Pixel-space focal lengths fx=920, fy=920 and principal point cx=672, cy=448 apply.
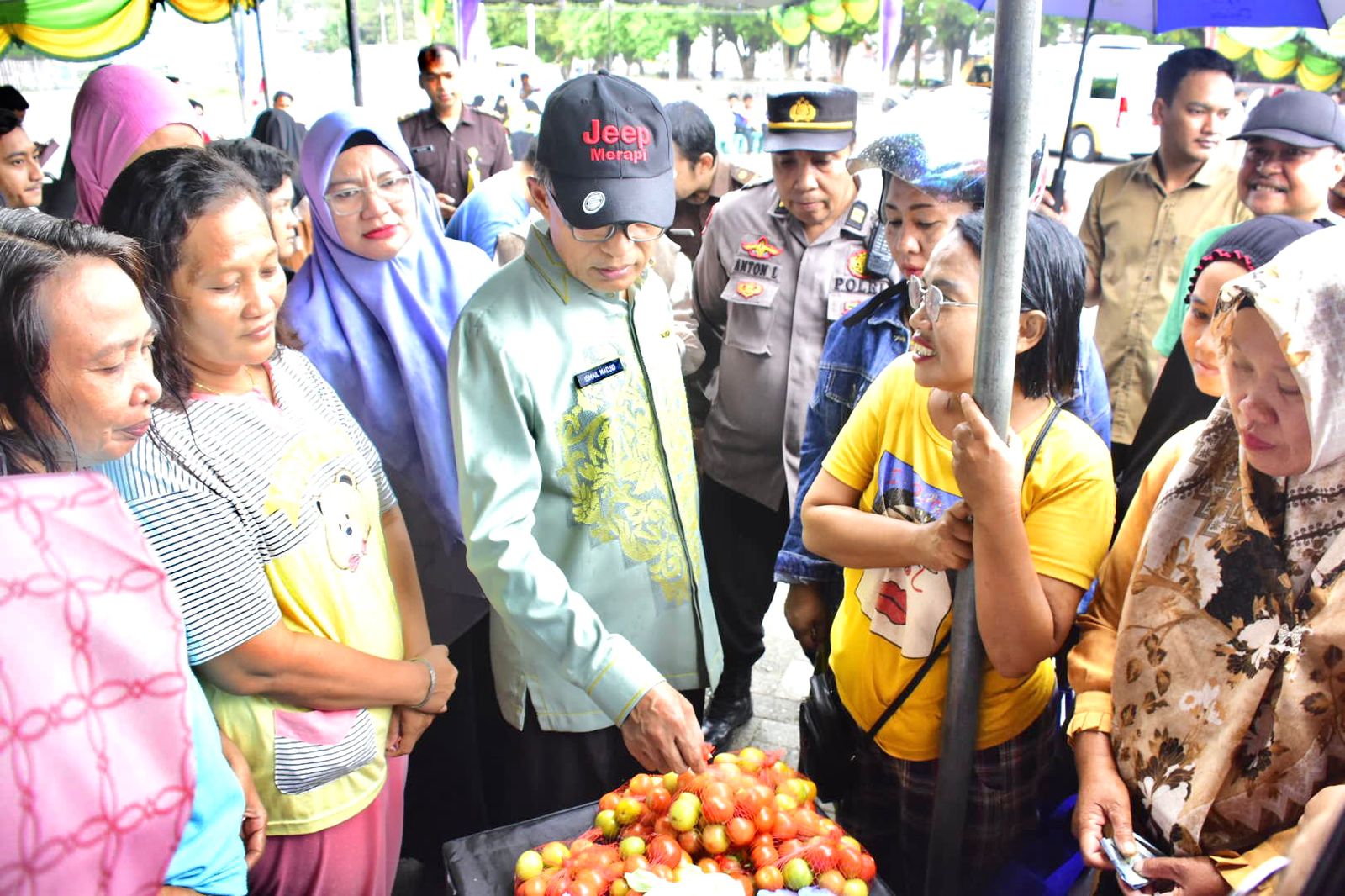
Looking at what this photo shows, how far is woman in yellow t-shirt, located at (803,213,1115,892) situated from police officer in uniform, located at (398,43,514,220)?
513 cm

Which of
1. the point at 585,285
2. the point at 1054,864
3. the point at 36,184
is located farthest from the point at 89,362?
the point at 36,184

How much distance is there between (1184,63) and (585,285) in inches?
117

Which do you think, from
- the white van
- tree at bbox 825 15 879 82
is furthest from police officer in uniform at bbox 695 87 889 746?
tree at bbox 825 15 879 82

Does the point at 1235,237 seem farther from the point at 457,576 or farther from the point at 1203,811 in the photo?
the point at 457,576

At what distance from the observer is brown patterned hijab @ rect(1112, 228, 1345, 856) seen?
1.06 metres

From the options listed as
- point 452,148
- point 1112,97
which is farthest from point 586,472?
point 1112,97

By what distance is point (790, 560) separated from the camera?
2.10m

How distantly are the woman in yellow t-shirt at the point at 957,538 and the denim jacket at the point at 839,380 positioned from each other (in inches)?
10.1

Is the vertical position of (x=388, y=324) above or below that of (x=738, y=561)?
above

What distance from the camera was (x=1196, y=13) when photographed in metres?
3.72

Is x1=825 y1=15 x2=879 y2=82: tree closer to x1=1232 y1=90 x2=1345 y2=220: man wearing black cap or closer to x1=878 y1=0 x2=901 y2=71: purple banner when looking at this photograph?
x1=878 y1=0 x2=901 y2=71: purple banner

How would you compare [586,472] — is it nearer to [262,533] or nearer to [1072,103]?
[262,533]

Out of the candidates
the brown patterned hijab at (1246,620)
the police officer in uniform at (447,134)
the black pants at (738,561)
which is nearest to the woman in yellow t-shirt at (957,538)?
the brown patterned hijab at (1246,620)

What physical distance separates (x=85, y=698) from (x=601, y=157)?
1185mm
